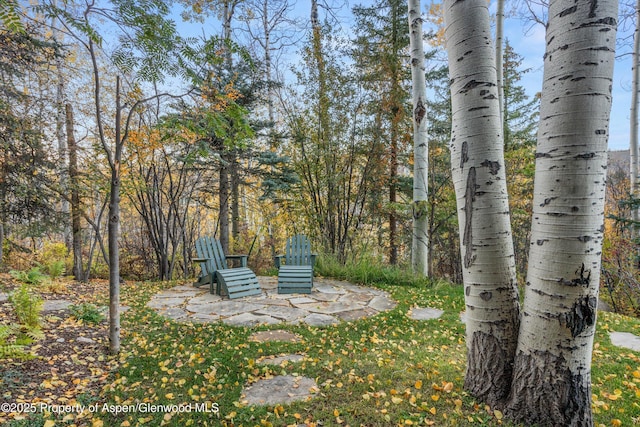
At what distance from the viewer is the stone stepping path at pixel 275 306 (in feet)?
10.1

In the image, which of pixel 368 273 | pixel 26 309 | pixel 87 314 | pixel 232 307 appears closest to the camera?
pixel 26 309

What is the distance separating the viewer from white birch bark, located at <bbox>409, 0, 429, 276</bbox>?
414cm

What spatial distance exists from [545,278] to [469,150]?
26.0 inches

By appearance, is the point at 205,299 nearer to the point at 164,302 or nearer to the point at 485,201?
the point at 164,302

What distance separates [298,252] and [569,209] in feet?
12.2

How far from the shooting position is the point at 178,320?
9.80 feet

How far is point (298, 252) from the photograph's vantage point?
465 cm

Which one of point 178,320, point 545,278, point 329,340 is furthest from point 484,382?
point 178,320

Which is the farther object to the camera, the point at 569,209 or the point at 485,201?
the point at 485,201

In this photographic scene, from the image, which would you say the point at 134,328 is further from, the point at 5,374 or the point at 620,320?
the point at 620,320

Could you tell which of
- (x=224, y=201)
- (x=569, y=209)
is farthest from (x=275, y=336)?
(x=224, y=201)

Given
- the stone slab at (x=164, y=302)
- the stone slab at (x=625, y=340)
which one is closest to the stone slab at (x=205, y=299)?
Answer: the stone slab at (x=164, y=302)

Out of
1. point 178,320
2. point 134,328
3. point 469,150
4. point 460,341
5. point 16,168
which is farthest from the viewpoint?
point 16,168

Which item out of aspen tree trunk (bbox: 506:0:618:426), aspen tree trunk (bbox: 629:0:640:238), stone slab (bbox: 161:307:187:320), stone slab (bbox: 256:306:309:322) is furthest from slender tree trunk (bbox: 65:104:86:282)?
aspen tree trunk (bbox: 629:0:640:238)
